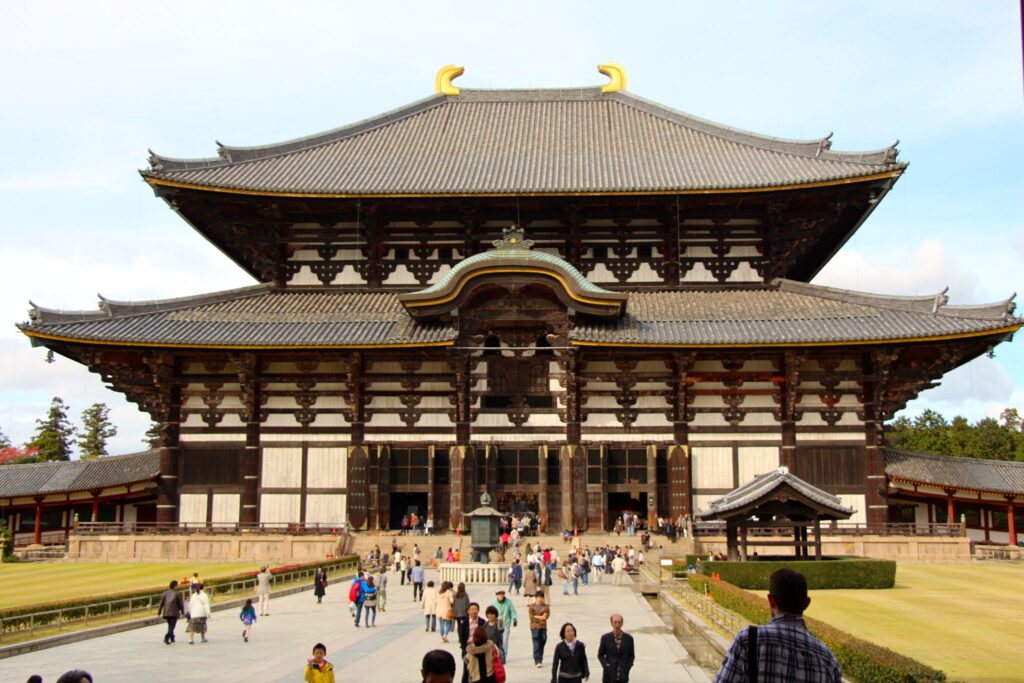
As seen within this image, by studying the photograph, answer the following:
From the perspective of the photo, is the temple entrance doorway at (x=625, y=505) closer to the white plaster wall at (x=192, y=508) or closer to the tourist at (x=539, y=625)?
the white plaster wall at (x=192, y=508)

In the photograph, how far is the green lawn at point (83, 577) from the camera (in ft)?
93.4

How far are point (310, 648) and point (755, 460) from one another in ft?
86.3

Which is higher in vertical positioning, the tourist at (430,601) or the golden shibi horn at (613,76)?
the golden shibi horn at (613,76)

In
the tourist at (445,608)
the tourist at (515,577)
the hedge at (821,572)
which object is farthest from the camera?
the tourist at (515,577)

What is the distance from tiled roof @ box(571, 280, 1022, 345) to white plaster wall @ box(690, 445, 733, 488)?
5342mm

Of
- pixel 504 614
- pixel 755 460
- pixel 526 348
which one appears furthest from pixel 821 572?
pixel 526 348

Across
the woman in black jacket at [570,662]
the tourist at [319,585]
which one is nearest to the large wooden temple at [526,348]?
the tourist at [319,585]

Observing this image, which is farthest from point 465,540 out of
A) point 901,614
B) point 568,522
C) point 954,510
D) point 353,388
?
point 954,510

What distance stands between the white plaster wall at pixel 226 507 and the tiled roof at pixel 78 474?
6.03 metres

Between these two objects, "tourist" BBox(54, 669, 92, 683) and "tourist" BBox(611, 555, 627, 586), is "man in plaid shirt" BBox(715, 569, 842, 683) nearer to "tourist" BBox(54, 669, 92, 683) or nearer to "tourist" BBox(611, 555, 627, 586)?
"tourist" BBox(54, 669, 92, 683)

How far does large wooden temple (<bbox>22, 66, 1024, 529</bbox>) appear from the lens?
4053cm

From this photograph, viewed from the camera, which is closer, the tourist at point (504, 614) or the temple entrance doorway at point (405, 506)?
the tourist at point (504, 614)

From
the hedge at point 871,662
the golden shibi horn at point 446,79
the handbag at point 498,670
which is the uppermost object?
the golden shibi horn at point 446,79

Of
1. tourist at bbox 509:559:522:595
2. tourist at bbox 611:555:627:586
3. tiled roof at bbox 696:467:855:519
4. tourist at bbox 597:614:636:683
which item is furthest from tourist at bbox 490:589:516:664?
tourist at bbox 611:555:627:586
